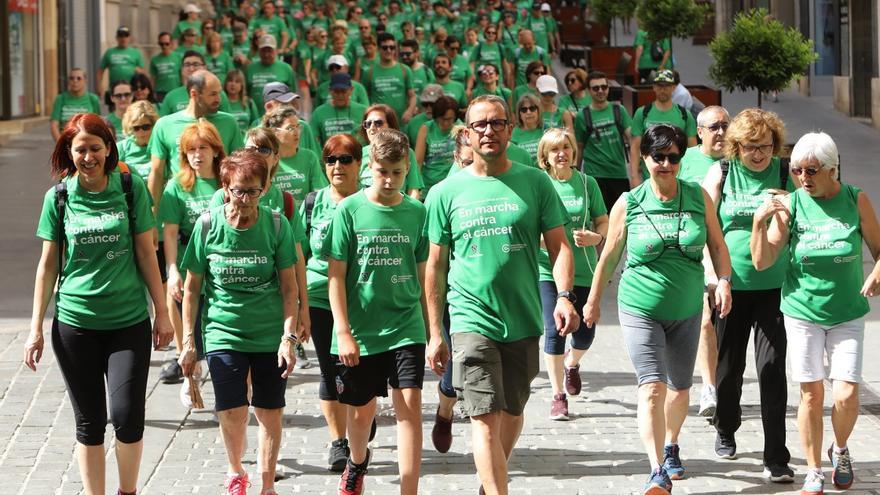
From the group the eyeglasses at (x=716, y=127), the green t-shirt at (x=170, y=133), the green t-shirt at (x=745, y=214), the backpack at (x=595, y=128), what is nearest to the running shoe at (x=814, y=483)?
the green t-shirt at (x=745, y=214)

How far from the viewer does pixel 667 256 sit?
779 centimetres

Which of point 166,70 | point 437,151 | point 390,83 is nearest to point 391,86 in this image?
point 390,83

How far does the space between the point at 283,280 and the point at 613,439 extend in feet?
7.87

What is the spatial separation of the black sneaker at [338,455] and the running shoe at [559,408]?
1.61 meters

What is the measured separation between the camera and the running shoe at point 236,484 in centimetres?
747

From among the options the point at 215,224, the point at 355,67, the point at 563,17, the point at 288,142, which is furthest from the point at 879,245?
the point at 563,17

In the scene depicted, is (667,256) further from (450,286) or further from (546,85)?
(546,85)

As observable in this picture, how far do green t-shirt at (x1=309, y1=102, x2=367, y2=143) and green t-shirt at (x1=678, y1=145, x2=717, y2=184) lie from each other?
5038 mm

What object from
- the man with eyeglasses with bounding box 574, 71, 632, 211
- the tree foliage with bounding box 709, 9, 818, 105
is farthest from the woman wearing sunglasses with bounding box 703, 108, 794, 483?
the tree foliage with bounding box 709, 9, 818, 105

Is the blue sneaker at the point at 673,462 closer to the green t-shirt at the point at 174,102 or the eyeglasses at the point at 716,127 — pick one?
the eyeglasses at the point at 716,127

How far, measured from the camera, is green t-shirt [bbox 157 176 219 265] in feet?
30.1

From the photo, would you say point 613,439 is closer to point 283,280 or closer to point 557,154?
point 557,154

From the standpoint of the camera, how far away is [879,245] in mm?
7727

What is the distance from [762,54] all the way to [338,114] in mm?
6435
